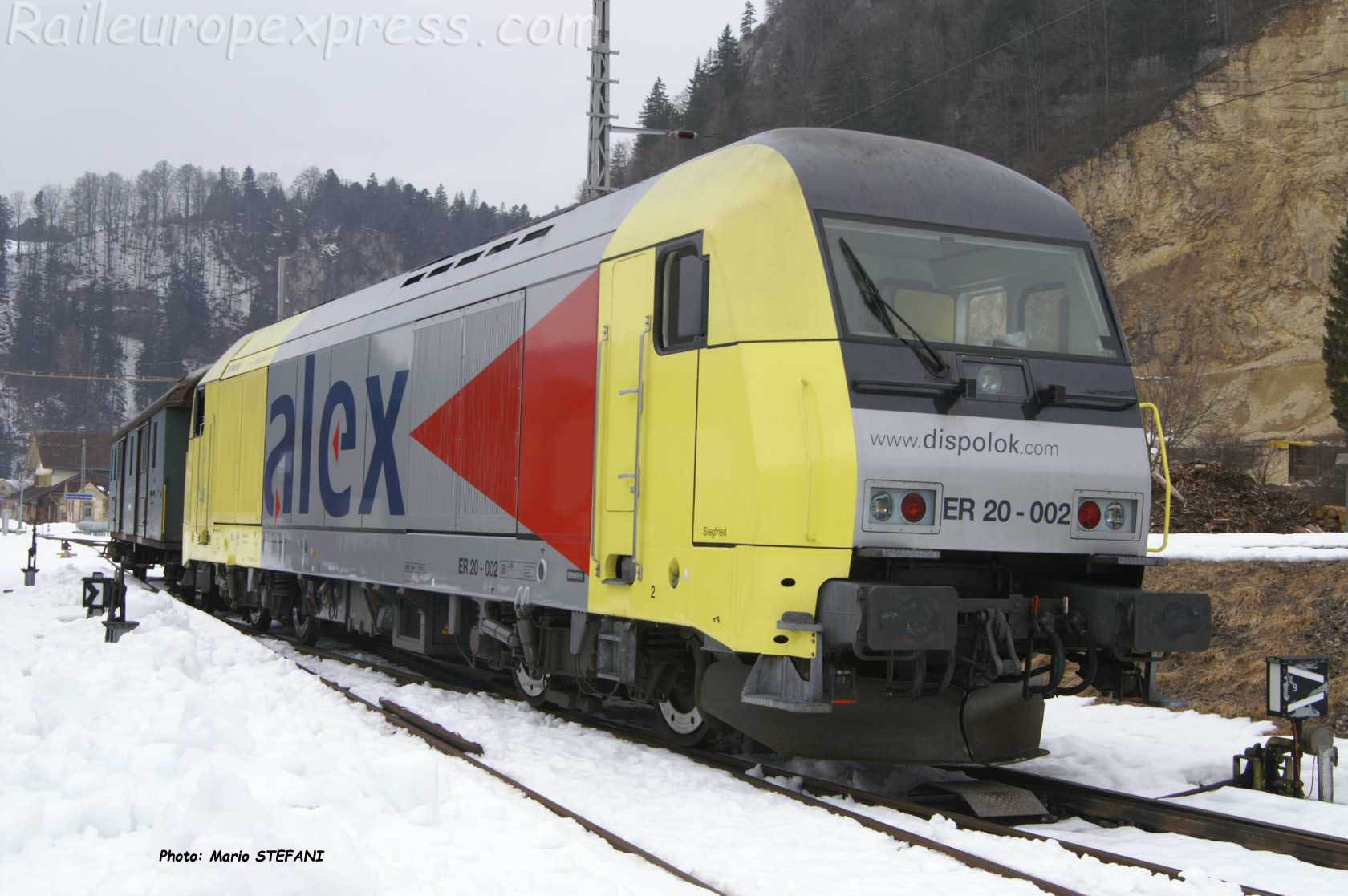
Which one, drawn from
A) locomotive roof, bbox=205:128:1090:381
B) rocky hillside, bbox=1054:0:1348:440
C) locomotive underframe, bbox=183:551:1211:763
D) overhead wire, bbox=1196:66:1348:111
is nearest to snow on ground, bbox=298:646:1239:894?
locomotive underframe, bbox=183:551:1211:763

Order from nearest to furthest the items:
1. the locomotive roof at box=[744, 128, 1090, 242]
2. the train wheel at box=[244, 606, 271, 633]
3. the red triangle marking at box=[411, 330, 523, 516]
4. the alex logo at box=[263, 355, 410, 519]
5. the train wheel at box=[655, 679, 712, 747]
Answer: the locomotive roof at box=[744, 128, 1090, 242] → the train wheel at box=[655, 679, 712, 747] → the red triangle marking at box=[411, 330, 523, 516] → the alex logo at box=[263, 355, 410, 519] → the train wheel at box=[244, 606, 271, 633]

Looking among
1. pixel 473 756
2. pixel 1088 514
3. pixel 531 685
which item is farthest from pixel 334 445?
pixel 1088 514

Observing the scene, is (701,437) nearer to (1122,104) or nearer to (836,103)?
(1122,104)

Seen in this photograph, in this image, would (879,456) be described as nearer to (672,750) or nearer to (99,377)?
(672,750)

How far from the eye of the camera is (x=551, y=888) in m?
4.95

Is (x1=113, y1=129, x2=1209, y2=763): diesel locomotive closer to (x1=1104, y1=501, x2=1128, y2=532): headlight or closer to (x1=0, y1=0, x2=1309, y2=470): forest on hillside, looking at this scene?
(x1=1104, y1=501, x2=1128, y2=532): headlight

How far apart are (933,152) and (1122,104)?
43.0 meters

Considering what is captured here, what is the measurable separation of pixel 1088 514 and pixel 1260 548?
908cm

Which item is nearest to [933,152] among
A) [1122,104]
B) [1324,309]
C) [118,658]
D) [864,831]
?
[864,831]

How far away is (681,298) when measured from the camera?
7449 mm

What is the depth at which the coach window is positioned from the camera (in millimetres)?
7258

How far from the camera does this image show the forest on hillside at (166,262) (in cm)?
11800

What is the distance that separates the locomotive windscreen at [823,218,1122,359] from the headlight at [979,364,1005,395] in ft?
0.49

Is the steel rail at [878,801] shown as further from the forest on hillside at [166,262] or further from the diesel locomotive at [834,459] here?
the forest on hillside at [166,262]
